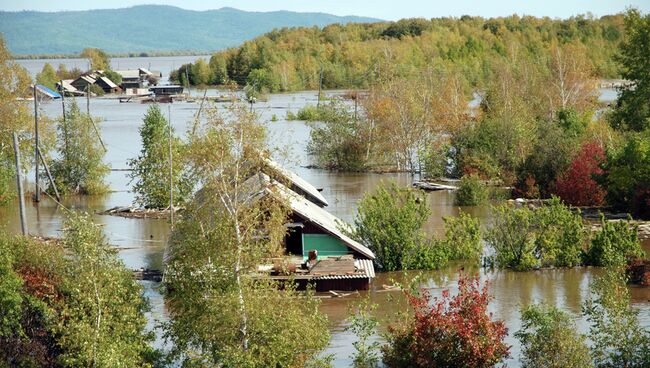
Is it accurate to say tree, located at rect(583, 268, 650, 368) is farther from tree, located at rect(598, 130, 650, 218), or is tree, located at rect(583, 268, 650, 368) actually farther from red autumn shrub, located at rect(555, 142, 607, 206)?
red autumn shrub, located at rect(555, 142, 607, 206)

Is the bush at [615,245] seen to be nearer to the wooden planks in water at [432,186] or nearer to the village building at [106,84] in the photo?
the wooden planks in water at [432,186]

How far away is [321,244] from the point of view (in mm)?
A: 26203

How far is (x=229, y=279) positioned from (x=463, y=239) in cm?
1195

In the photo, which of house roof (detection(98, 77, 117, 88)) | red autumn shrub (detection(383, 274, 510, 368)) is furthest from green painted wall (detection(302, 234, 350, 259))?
house roof (detection(98, 77, 117, 88))

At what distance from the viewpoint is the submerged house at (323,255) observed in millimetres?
24766

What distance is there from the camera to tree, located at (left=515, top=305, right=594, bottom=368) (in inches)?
679

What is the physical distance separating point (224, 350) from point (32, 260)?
436 centimetres

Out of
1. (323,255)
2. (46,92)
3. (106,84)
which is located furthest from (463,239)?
(106,84)

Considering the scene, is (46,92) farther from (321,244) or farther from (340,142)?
(321,244)

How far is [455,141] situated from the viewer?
4481cm

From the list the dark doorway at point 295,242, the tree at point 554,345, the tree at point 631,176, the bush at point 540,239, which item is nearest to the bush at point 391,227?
the dark doorway at point 295,242

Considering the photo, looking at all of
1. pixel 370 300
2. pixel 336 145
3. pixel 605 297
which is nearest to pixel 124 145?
pixel 336 145

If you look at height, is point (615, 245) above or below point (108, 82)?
below

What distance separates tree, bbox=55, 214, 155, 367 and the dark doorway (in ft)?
28.6
